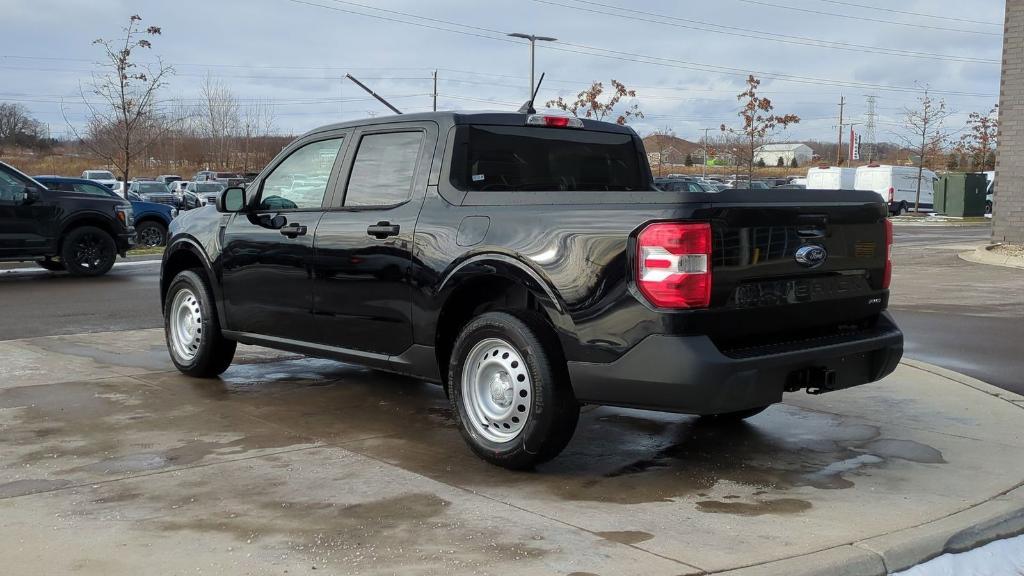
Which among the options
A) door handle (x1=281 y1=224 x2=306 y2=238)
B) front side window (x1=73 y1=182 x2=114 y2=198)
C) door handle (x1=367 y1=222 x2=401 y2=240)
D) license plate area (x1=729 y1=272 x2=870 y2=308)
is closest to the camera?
license plate area (x1=729 y1=272 x2=870 y2=308)

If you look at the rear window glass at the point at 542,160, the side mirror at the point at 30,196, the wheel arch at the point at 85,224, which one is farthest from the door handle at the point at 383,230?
the wheel arch at the point at 85,224

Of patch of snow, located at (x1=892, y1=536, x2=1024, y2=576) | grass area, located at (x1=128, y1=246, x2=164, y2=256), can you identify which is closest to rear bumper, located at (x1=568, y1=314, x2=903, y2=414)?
patch of snow, located at (x1=892, y1=536, x2=1024, y2=576)

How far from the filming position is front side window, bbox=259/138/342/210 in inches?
263

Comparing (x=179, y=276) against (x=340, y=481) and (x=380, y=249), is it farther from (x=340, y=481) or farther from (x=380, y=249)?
(x=340, y=481)

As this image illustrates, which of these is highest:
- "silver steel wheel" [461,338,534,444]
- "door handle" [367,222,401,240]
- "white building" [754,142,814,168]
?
"white building" [754,142,814,168]

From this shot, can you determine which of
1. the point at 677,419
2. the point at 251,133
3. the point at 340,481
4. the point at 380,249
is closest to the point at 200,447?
the point at 340,481

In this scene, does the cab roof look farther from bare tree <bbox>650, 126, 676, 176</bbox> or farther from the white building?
the white building

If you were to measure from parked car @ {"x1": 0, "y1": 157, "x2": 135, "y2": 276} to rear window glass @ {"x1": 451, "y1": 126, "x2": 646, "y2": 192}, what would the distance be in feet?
36.9

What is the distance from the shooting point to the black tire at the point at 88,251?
16.0 m

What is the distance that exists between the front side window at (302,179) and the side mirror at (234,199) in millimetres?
131

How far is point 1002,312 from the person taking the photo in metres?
12.1

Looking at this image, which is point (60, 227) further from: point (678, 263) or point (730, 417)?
point (678, 263)

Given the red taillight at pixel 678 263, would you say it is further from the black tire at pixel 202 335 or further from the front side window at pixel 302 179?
the black tire at pixel 202 335

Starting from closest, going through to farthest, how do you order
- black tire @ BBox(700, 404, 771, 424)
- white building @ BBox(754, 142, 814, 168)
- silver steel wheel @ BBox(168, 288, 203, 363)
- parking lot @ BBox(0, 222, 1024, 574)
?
1. parking lot @ BBox(0, 222, 1024, 574)
2. black tire @ BBox(700, 404, 771, 424)
3. silver steel wheel @ BBox(168, 288, 203, 363)
4. white building @ BBox(754, 142, 814, 168)
